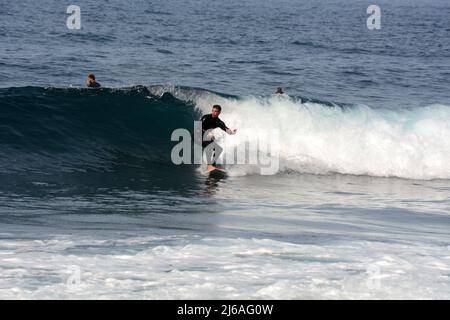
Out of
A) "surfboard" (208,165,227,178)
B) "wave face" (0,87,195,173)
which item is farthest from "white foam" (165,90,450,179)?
"wave face" (0,87,195,173)

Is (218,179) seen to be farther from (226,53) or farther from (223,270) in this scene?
(226,53)

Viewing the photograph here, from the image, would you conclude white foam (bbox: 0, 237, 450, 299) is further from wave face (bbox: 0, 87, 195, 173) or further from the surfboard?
wave face (bbox: 0, 87, 195, 173)

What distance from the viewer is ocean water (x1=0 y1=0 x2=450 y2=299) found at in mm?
7285

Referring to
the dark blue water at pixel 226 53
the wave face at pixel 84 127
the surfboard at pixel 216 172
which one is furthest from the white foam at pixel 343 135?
the dark blue water at pixel 226 53

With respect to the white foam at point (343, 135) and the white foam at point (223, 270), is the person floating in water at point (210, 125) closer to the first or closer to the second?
the white foam at point (343, 135)

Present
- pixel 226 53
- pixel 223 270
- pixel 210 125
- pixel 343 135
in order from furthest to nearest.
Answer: pixel 226 53, pixel 343 135, pixel 210 125, pixel 223 270

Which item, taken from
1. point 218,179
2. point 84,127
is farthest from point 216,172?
point 84,127

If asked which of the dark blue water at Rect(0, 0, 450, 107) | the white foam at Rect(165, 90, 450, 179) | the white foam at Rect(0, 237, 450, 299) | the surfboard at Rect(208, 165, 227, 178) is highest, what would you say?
the dark blue water at Rect(0, 0, 450, 107)

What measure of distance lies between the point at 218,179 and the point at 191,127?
433cm

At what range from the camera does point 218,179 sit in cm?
1512

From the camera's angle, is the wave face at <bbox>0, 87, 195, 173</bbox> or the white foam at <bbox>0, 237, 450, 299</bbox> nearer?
the white foam at <bbox>0, 237, 450, 299</bbox>

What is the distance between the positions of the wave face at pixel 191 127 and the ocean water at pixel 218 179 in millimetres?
53

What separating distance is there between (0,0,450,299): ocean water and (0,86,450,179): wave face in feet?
0.17

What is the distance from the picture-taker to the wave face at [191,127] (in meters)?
16.8
